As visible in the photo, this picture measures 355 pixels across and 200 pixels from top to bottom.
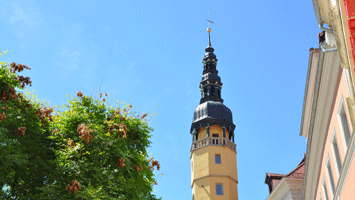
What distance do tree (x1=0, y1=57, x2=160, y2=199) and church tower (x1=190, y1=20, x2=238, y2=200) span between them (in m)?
31.8

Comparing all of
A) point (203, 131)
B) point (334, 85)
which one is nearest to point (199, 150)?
point (203, 131)

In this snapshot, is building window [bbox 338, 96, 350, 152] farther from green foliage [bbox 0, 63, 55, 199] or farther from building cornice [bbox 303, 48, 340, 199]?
green foliage [bbox 0, 63, 55, 199]

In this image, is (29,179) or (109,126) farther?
(109,126)

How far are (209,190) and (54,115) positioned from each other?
32.8m

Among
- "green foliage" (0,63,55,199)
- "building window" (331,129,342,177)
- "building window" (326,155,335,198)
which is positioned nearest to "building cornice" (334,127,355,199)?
"building window" (331,129,342,177)

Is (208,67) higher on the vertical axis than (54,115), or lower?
higher

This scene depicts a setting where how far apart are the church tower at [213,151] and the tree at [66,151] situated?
3182 cm

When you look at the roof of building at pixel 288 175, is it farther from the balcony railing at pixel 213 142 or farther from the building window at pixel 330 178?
the balcony railing at pixel 213 142

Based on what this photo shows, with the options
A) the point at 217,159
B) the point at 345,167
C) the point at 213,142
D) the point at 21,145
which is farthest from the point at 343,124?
the point at 213,142

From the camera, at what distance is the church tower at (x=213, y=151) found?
5238cm

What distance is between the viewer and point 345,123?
50.7ft

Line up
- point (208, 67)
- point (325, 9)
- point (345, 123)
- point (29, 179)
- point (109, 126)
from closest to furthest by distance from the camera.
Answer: point (325, 9), point (345, 123), point (29, 179), point (109, 126), point (208, 67)

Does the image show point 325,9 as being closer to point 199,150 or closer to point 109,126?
point 109,126

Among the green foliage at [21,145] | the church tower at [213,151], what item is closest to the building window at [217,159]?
the church tower at [213,151]
